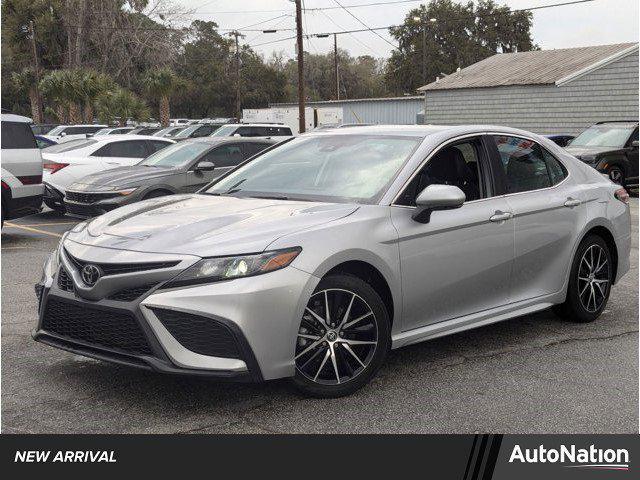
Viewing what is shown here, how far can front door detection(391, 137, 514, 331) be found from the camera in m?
5.04

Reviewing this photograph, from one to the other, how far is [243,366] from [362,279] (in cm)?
97

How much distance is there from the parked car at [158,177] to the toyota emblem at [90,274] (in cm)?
694

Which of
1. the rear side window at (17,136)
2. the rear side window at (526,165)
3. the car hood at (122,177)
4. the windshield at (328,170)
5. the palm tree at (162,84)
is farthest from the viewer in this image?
the palm tree at (162,84)

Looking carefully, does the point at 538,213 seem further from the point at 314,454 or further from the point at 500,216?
the point at 314,454

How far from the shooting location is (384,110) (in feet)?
167

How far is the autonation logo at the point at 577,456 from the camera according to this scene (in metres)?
3.73

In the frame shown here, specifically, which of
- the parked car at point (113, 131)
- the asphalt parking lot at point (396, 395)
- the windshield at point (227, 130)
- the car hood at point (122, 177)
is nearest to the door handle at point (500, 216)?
the asphalt parking lot at point (396, 395)

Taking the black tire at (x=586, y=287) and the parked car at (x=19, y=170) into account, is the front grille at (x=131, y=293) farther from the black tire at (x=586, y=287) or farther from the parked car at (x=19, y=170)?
the parked car at (x=19, y=170)

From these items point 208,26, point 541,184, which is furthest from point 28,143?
point 208,26

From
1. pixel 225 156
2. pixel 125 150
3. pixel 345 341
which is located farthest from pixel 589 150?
pixel 345 341

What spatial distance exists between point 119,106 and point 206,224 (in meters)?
40.0

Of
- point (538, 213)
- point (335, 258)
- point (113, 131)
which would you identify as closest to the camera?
point (335, 258)

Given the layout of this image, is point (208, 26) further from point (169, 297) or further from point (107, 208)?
point (169, 297)

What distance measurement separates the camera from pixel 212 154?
42.8 feet
